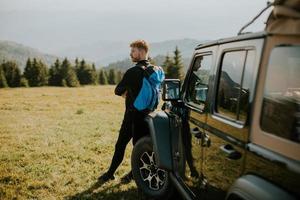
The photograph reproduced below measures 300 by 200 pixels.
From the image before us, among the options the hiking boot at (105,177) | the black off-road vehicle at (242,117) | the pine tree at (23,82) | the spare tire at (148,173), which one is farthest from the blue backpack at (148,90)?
the pine tree at (23,82)

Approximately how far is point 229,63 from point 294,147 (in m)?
1.33

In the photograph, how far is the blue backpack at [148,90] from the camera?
597 centimetres

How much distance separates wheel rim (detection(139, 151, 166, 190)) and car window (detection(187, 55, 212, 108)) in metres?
1.33

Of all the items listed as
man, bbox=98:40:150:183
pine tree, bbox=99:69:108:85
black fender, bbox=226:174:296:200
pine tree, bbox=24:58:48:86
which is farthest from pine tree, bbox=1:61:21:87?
black fender, bbox=226:174:296:200

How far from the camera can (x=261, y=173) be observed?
2.55 meters

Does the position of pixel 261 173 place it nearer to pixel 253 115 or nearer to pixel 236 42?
pixel 253 115

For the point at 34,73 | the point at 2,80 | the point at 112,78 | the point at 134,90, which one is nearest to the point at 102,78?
the point at 112,78

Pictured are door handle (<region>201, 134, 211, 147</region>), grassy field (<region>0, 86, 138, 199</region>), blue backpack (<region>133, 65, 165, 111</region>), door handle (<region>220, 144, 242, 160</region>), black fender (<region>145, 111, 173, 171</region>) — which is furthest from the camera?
grassy field (<region>0, 86, 138, 199</region>)

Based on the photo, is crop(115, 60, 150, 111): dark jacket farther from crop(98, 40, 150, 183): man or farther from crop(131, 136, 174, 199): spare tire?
crop(131, 136, 174, 199): spare tire

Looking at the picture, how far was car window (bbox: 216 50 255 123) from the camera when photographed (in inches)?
115

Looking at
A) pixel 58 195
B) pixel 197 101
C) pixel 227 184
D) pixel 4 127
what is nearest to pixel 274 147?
pixel 227 184

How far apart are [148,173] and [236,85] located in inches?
115

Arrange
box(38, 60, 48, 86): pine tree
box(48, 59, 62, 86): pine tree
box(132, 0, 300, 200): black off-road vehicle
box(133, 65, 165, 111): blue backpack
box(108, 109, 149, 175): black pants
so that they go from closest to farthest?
box(132, 0, 300, 200): black off-road vehicle
box(133, 65, 165, 111): blue backpack
box(108, 109, 149, 175): black pants
box(38, 60, 48, 86): pine tree
box(48, 59, 62, 86): pine tree

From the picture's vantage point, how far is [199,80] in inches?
175
